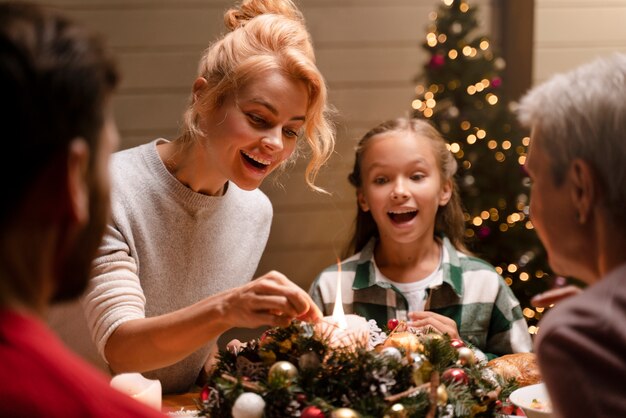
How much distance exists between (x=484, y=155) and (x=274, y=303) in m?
2.63

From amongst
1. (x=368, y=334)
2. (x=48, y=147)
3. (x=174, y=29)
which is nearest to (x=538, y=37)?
(x=174, y=29)

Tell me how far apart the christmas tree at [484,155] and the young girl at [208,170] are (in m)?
1.76

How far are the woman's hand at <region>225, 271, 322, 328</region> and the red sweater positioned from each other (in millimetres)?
582

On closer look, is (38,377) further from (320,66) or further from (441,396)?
(320,66)

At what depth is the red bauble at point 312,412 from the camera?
1.06 metres

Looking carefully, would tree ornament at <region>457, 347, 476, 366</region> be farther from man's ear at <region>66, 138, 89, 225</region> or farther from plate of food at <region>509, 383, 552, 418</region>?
man's ear at <region>66, 138, 89, 225</region>

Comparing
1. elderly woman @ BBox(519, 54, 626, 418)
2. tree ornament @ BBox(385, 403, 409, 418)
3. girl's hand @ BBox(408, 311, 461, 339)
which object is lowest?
girl's hand @ BBox(408, 311, 461, 339)

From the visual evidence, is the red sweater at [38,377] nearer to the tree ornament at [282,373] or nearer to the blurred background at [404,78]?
the tree ornament at [282,373]

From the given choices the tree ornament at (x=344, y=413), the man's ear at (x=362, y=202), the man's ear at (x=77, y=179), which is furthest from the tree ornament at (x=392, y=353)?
the man's ear at (x=362, y=202)

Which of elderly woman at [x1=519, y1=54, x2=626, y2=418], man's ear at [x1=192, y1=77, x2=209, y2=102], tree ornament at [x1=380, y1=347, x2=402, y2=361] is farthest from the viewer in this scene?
man's ear at [x1=192, y1=77, x2=209, y2=102]

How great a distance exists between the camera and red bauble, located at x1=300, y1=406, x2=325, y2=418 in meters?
1.06

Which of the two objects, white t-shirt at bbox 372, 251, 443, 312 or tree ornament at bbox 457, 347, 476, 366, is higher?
tree ornament at bbox 457, 347, 476, 366

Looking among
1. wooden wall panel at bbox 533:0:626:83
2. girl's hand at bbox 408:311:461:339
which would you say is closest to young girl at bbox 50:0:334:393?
girl's hand at bbox 408:311:461:339

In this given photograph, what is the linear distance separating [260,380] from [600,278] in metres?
0.51
